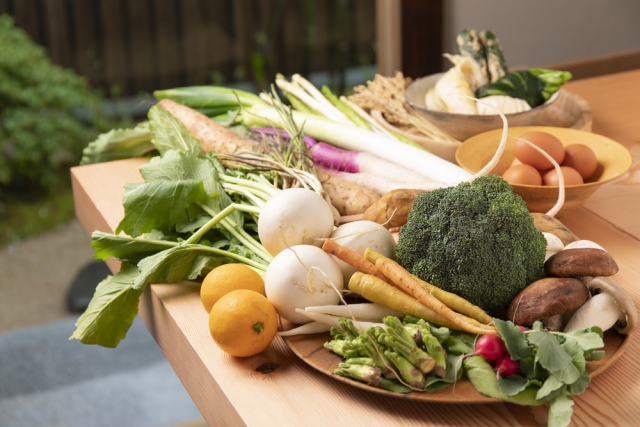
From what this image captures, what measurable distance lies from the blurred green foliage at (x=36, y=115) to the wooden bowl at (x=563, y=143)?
7.19ft

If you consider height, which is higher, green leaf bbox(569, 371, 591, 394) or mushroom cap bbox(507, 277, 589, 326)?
mushroom cap bbox(507, 277, 589, 326)

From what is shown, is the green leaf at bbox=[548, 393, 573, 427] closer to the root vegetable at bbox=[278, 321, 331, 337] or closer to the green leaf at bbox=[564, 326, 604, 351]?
the green leaf at bbox=[564, 326, 604, 351]

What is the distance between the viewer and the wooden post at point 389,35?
2826 mm

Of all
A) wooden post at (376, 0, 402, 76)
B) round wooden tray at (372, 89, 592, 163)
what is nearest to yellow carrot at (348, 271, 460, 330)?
round wooden tray at (372, 89, 592, 163)

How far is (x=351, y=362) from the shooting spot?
0.89 meters

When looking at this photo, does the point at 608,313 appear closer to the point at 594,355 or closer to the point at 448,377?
the point at 594,355

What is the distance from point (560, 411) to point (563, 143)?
73 cm

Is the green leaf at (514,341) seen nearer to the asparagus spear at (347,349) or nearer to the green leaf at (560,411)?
the green leaf at (560,411)

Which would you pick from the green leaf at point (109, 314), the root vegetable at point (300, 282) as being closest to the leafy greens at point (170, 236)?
the green leaf at point (109, 314)

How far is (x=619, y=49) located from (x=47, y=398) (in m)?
2.69

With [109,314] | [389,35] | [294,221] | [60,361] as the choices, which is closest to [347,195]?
[294,221]

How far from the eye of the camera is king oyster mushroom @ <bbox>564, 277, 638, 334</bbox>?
0.92m

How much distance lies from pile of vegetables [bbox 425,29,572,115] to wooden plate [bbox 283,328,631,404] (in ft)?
2.36

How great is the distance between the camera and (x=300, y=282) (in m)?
0.98
